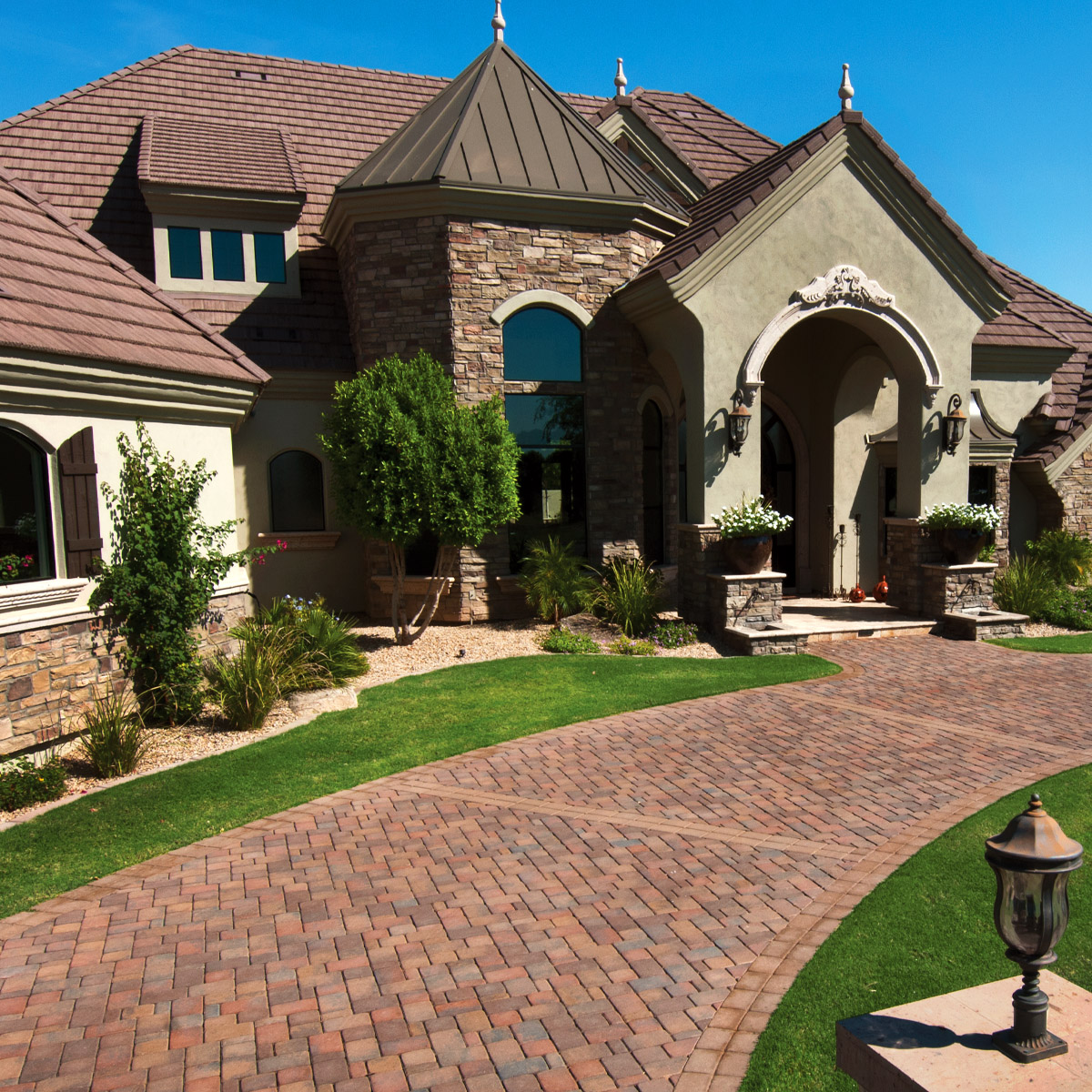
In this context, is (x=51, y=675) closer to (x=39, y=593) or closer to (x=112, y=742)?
(x=39, y=593)

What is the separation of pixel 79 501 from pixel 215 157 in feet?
34.3

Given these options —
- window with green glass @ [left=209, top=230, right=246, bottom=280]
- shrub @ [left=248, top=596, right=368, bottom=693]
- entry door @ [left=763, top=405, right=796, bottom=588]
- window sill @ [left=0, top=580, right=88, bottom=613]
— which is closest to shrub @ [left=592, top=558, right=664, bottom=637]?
shrub @ [left=248, top=596, right=368, bottom=693]

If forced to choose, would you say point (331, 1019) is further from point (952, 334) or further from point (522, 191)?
point (952, 334)

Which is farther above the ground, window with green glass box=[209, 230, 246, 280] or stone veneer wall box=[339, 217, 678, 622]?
window with green glass box=[209, 230, 246, 280]

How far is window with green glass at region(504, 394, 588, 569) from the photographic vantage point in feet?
48.8

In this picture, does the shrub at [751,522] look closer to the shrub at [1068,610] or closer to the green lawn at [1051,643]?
the green lawn at [1051,643]

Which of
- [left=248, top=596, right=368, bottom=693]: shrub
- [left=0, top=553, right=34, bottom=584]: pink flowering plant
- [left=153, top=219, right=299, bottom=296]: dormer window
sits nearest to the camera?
[left=0, top=553, right=34, bottom=584]: pink flowering plant

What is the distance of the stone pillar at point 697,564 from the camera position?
1377cm

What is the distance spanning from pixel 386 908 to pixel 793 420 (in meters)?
14.2

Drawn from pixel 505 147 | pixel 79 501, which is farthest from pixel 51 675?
pixel 505 147

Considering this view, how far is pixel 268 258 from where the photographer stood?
1639cm

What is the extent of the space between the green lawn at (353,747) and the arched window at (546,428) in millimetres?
3245

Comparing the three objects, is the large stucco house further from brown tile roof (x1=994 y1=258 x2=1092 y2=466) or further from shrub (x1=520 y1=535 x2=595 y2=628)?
shrub (x1=520 y1=535 x2=595 y2=628)

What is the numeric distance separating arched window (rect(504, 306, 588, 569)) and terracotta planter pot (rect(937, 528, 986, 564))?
5.86 m
